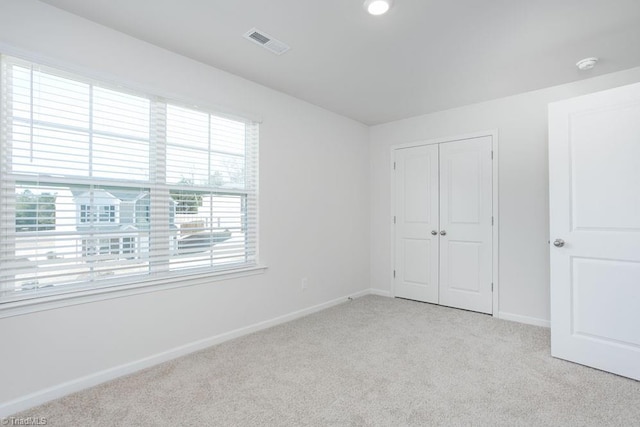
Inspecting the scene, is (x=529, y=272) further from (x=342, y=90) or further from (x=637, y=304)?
(x=342, y=90)

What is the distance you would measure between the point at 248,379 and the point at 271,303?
3.61 feet

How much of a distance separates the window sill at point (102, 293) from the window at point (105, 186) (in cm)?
4

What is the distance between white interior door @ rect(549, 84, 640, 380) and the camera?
2.23 m

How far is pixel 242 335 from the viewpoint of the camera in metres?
2.98

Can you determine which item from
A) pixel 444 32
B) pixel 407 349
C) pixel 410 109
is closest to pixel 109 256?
pixel 407 349

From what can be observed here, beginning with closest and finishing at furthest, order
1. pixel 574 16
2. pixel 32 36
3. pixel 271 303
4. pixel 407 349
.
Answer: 1. pixel 32 36
2. pixel 574 16
3. pixel 407 349
4. pixel 271 303

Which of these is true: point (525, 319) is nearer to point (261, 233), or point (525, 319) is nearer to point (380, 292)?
point (380, 292)

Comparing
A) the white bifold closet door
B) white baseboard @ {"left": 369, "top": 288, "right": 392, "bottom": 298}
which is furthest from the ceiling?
white baseboard @ {"left": 369, "top": 288, "right": 392, "bottom": 298}

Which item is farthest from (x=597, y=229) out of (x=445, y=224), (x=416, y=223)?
(x=416, y=223)

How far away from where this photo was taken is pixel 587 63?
2639 mm

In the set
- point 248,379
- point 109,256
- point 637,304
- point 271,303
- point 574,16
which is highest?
point 574,16

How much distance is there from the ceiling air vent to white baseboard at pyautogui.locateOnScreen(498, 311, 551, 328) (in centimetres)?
341

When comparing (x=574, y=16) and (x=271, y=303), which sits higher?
(x=574, y=16)

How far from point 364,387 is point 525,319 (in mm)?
2214
